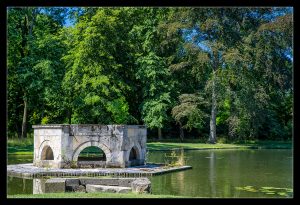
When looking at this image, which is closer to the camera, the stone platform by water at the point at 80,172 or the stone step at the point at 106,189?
the stone step at the point at 106,189

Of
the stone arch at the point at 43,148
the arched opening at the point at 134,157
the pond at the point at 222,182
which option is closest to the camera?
the pond at the point at 222,182

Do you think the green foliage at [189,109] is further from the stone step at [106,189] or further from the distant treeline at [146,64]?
the stone step at [106,189]

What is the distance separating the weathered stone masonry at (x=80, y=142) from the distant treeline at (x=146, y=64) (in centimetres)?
1784

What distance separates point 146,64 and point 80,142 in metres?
24.9

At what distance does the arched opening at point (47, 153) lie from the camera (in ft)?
71.3

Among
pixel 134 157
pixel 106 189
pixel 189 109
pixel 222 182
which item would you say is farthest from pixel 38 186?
pixel 189 109

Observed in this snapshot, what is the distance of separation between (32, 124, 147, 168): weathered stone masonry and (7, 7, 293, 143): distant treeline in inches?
702

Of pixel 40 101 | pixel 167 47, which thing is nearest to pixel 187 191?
pixel 40 101

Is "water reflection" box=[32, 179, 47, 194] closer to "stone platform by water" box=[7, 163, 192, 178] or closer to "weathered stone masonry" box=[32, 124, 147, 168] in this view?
"stone platform by water" box=[7, 163, 192, 178]

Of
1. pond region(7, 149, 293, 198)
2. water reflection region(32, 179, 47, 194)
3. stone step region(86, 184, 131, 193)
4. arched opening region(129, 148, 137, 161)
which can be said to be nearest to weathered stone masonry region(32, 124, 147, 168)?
arched opening region(129, 148, 137, 161)

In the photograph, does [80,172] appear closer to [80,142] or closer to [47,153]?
[80,142]

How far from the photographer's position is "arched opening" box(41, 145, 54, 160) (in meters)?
21.7

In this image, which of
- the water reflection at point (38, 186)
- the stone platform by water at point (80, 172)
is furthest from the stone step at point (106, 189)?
the stone platform by water at point (80, 172)
